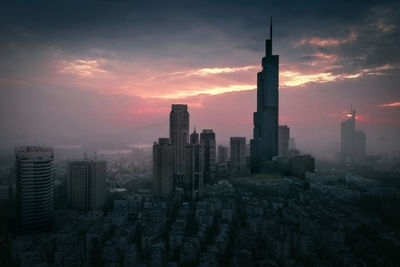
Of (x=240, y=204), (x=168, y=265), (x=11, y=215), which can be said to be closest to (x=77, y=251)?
(x=168, y=265)

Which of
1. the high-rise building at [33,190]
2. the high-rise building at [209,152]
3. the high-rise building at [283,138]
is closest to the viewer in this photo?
the high-rise building at [33,190]

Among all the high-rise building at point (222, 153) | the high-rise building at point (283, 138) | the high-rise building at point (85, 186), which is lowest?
the high-rise building at point (85, 186)

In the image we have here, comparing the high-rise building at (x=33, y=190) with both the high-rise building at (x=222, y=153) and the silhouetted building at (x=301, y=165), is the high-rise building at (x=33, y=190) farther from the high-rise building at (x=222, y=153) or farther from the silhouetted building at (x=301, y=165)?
the high-rise building at (x=222, y=153)

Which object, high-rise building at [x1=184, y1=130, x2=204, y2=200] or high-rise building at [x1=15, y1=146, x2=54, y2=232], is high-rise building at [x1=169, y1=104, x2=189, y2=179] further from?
high-rise building at [x1=15, y1=146, x2=54, y2=232]

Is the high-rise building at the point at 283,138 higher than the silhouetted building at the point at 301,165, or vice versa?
the high-rise building at the point at 283,138

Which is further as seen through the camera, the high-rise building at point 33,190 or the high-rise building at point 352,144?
the high-rise building at point 352,144

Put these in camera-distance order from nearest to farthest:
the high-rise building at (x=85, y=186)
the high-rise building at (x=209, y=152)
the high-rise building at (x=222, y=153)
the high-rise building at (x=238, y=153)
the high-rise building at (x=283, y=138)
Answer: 1. the high-rise building at (x=85, y=186)
2. the high-rise building at (x=209, y=152)
3. the high-rise building at (x=238, y=153)
4. the high-rise building at (x=222, y=153)
5. the high-rise building at (x=283, y=138)

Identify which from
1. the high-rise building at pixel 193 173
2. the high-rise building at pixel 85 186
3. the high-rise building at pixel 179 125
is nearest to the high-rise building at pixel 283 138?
the high-rise building at pixel 179 125

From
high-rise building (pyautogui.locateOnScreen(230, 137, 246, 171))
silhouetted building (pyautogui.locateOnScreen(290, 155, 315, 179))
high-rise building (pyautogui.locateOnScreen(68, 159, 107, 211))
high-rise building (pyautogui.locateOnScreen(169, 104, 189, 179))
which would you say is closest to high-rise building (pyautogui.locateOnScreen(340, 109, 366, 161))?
silhouetted building (pyautogui.locateOnScreen(290, 155, 315, 179))
